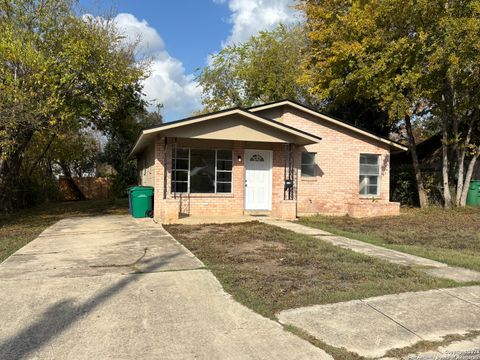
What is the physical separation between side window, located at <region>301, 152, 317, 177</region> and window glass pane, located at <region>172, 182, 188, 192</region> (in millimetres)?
4783

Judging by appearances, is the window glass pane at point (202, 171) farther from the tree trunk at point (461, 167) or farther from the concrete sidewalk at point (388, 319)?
the tree trunk at point (461, 167)

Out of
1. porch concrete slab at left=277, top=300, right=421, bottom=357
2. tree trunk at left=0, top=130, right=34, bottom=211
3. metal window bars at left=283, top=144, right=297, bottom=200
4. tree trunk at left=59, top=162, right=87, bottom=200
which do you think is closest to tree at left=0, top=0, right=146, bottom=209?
tree trunk at left=0, top=130, right=34, bottom=211

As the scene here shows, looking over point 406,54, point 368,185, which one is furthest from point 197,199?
point 406,54

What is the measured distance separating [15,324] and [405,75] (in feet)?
53.9

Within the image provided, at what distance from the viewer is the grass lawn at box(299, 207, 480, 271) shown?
9.04 meters

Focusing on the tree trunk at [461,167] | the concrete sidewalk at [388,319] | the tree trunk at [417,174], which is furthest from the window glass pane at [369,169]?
the concrete sidewalk at [388,319]

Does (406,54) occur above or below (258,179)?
above

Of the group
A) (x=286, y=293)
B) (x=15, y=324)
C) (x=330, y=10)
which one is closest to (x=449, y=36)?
(x=330, y=10)

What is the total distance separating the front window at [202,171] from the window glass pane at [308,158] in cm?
316

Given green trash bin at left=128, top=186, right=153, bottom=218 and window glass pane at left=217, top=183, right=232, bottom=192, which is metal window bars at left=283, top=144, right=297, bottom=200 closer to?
window glass pane at left=217, top=183, right=232, bottom=192

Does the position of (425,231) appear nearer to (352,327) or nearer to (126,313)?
(352,327)

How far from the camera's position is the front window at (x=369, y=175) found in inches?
707

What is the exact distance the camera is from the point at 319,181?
17.1 m

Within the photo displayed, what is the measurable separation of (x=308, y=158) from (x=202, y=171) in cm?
437
